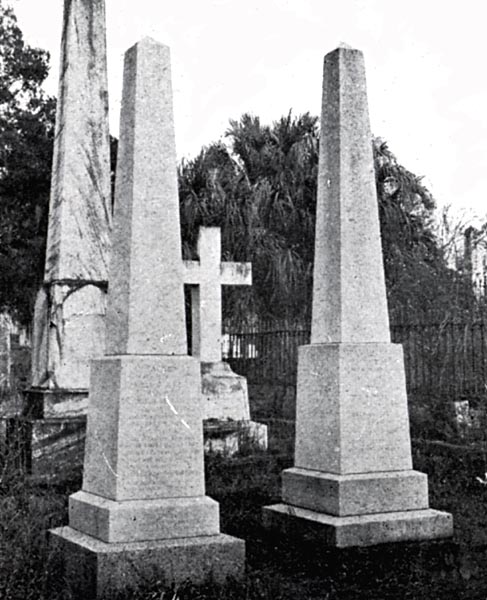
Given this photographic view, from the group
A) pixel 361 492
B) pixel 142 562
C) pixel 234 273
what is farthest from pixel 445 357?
pixel 142 562

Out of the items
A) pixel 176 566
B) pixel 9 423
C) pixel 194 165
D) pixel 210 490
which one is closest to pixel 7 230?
pixel 194 165

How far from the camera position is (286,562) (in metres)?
5.60

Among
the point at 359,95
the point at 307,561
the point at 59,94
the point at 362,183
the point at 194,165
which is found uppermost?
the point at 194,165

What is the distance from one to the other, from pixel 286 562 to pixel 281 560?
62mm

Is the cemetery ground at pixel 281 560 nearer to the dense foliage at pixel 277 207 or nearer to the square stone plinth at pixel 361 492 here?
the square stone plinth at pixel 361 492

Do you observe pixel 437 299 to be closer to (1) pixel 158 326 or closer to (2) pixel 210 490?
(2) pixel 210 490

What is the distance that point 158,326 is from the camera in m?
5.32

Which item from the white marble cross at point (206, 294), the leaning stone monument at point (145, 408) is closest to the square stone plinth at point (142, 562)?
the leaning stone monument at point (145, 408)

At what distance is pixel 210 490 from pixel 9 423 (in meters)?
2.46

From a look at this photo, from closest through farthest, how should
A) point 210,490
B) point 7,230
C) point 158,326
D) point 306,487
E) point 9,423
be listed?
point 158,326
point 306,487
point 210,490
point 9,423
point 7,230

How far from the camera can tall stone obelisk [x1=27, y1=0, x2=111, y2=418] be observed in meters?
9.11

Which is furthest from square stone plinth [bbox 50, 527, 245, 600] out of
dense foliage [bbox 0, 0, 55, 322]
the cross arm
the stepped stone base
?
dense foliage [bbox 0, 0, 55, 322]

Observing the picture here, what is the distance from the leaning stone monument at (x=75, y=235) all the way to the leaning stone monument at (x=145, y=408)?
3.69 m

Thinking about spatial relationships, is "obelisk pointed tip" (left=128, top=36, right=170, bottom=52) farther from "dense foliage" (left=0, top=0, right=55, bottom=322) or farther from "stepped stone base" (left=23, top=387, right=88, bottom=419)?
"dense foliage" (left=0, top=0, right=55, bottom=322)
